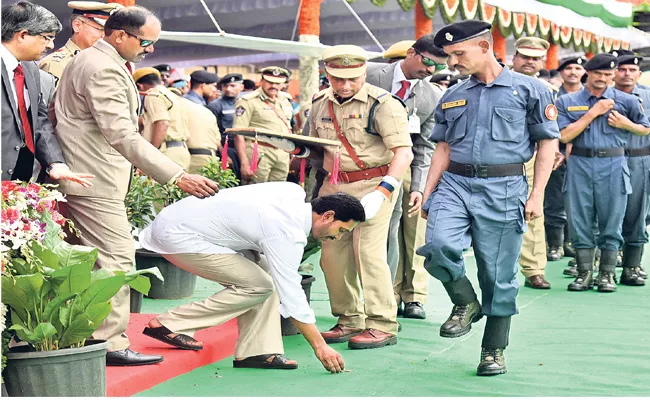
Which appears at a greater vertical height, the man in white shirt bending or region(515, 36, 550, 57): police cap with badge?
region(515, 36, 550, 57): police cap with badge

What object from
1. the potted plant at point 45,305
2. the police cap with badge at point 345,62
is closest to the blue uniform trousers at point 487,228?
the police cap with badge at point 345,62

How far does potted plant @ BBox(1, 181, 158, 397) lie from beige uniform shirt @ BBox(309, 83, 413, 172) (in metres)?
2.17

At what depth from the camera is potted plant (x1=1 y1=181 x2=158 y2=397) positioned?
4.25 meters

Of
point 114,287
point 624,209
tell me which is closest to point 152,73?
point 624,209

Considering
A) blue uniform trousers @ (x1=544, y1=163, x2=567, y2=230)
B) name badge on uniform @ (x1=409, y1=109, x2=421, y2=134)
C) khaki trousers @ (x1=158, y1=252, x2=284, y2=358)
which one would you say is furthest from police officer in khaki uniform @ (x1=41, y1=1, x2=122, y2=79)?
blue uniform trousers @ (x1=544, y1=163, x2=567, y2=230)

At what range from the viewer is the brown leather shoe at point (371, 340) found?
611 centimetres

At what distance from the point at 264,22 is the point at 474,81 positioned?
14482 mm

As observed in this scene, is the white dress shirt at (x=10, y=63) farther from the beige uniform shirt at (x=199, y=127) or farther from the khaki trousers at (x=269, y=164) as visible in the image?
the khaki trousers at (x=269, y=164)

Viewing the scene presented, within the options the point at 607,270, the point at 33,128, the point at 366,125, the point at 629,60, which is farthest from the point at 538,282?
the point at 33,128

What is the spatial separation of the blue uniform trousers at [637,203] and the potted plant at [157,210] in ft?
11.1

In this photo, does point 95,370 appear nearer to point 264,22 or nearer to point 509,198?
point 509,198

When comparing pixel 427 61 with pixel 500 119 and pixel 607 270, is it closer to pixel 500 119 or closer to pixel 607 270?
pixel 500 119

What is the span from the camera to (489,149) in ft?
17.9

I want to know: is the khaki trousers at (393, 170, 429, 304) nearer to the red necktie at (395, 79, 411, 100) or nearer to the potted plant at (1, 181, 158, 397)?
the red necktie at (395, 79, 411, 100)
